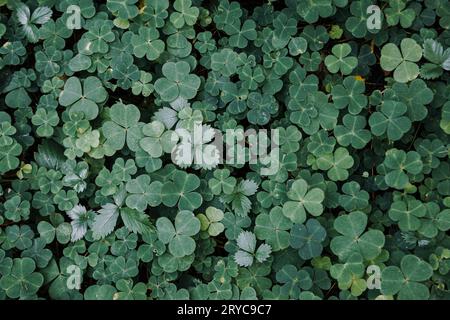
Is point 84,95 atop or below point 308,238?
atop

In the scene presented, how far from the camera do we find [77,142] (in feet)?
9.77

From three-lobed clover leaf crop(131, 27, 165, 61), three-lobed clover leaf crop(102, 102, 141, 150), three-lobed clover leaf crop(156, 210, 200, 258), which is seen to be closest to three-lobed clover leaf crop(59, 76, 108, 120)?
three-lobed clover leaf crop(102, 102, 141, 150)

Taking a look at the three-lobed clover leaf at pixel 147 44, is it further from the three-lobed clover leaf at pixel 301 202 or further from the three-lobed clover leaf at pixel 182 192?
the three-lobed clover leaf at pixel 301 202

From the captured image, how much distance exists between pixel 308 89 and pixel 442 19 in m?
0.91

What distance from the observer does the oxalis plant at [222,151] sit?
9.33 ft

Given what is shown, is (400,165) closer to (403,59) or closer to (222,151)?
(403,59)

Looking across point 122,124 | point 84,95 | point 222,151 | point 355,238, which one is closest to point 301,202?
point 355,238

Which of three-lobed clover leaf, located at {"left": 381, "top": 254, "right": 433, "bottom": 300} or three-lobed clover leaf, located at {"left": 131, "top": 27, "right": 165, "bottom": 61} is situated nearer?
three-lobed clover leaf, located at {"left": 381, "top": 254, "right": 433, "bottom": 300}

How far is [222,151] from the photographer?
9.76 ft

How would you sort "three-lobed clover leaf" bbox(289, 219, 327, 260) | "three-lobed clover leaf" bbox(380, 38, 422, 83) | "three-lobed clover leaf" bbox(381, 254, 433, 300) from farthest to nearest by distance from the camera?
1. "three-lobed clover leaf" bbox(380, 38, 422, 83)
2. "three-lobed clover leaf" bbox(289, 219, 327, 260)
3. "three-lobed clover leaf" bbox(381, 254, 433, 300)

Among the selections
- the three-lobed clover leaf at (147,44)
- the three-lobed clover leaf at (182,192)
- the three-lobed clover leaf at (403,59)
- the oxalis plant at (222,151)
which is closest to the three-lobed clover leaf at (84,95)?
the oxalis plant at (222,151)

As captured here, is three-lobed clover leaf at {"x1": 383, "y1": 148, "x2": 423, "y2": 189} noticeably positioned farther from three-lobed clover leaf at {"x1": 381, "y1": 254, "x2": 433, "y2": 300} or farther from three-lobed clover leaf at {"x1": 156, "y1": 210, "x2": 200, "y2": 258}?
three-lobed clover leaf at {"x1": 156, "y1": 210, "x2": 200, "y2": 258}

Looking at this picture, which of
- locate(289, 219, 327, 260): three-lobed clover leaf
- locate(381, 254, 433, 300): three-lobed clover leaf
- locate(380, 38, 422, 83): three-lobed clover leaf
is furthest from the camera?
locate(380, 38, 422, 83): three-lobed clover leaf

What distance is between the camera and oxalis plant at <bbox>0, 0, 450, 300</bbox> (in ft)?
9.33
